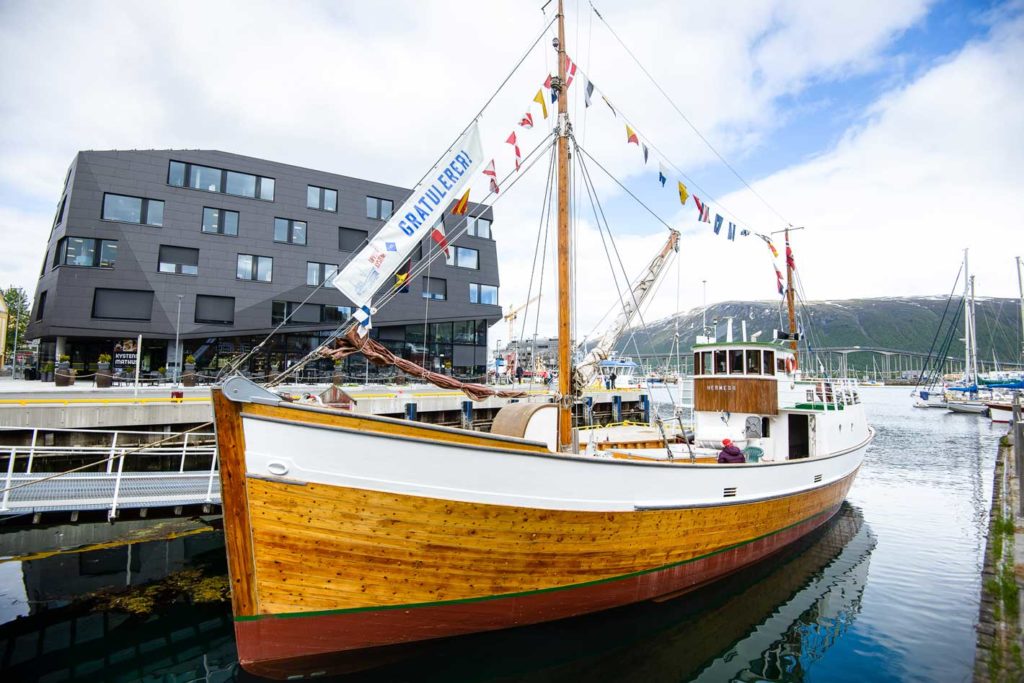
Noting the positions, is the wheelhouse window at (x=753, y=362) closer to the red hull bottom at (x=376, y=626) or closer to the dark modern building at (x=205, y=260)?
the red hull bottom at (x=376, y=626)

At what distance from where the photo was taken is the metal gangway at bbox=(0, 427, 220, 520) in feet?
30.9

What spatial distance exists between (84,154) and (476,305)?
2182 cm

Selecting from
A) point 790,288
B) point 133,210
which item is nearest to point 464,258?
point 133,210

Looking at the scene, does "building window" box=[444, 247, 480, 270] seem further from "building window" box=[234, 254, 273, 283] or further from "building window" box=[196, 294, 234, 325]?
"building window" box=[196, 294, 234, 325]

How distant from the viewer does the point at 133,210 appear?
25031 mm

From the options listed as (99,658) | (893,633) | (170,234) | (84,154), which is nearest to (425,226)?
(99,658)

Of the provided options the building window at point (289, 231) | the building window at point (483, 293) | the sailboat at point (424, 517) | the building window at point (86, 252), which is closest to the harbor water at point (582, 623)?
the sailboat at point (424, 517)

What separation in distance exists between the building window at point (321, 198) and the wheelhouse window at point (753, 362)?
86.3 ft

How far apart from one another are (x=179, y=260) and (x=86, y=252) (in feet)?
12.1

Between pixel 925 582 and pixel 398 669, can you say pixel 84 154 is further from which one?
pixel 925 582

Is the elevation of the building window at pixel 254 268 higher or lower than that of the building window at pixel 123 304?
higher

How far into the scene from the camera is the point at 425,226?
21.6 ft

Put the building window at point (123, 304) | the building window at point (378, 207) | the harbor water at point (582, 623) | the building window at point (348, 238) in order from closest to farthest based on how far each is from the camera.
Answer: the harbor water at point (582, 623)
the building window at point (123, 304)
the building window at point (348, 238)
the building window at point (378, 207)

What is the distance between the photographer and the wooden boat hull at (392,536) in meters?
5.40
